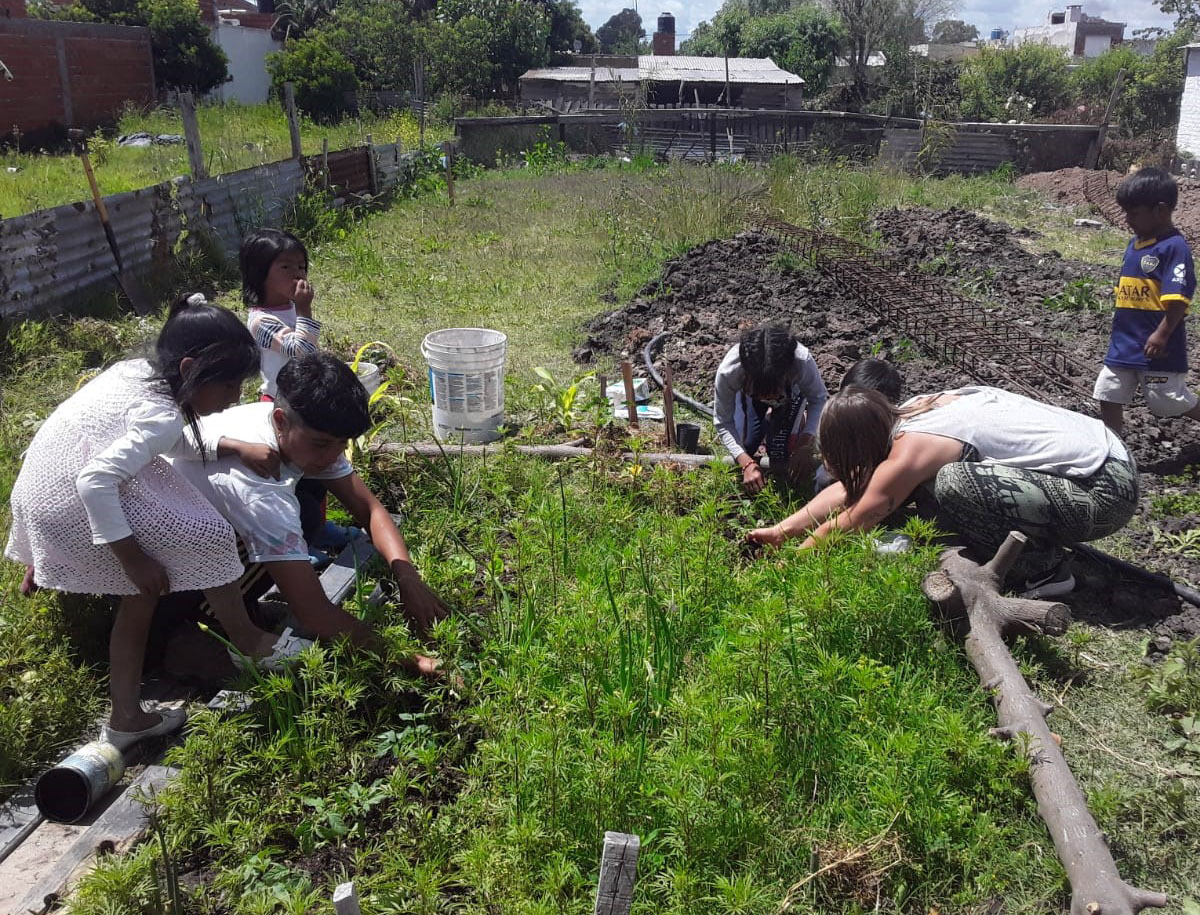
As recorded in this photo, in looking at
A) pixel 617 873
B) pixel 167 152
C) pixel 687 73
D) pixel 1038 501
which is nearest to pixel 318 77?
pixel 167 152

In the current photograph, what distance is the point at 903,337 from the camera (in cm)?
668

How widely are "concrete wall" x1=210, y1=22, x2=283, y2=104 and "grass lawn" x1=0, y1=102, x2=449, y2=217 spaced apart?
39.3 feet

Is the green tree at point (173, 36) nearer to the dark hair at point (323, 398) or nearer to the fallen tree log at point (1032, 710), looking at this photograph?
the dark hair at point (323, 398)

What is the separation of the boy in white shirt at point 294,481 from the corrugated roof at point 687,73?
89.6 feet

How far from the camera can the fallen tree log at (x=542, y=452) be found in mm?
4254

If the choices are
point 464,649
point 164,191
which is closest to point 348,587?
point 464,649

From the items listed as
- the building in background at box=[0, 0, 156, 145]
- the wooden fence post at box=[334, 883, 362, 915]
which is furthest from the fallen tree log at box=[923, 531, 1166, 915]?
the building in background at box=[0, 0, 156, 145]

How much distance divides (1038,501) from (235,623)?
2.88 metres

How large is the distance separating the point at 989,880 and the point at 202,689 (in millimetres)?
2442

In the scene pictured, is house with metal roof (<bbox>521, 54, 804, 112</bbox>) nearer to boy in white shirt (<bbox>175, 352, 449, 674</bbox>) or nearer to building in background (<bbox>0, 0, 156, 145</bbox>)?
building in background (<bbox>0, 0, 156, 145</bbox>)

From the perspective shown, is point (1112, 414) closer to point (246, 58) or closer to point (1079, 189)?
point (1079, 189)

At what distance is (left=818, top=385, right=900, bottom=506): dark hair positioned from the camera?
10.8ft

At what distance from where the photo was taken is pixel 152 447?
2.49 metres

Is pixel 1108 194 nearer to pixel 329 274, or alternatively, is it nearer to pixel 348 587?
pixel 329 274
